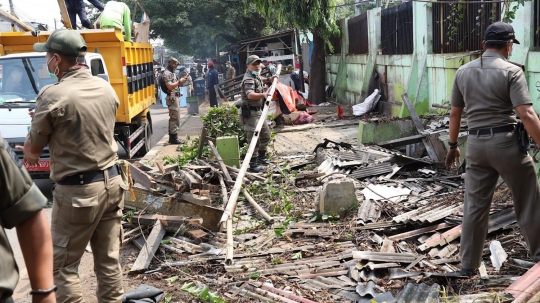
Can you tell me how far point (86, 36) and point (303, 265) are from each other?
21.0 feet

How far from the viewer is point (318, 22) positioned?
1866cm

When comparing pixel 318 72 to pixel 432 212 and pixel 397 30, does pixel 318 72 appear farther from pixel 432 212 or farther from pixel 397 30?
pixel 432 212

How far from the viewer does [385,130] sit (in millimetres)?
10328

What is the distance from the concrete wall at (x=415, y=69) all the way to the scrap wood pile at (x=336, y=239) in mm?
2123

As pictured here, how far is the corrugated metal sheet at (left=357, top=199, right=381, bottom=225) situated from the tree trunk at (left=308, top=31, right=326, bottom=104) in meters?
14.0

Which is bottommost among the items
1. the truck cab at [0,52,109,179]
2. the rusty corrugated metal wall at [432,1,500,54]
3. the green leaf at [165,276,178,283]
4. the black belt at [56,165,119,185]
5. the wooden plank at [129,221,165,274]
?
the green leaf at [165,276,178,283]

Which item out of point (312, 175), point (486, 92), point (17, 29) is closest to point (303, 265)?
point (486, 92)

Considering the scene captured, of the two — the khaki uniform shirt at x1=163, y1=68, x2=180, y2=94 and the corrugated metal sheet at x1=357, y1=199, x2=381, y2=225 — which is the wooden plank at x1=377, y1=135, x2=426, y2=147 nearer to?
the corrugated metal sheet at x1=357, y1=199, x2=381, y2=225

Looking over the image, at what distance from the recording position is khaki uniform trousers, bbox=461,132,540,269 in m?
4.52

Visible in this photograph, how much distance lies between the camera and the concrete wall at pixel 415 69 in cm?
837

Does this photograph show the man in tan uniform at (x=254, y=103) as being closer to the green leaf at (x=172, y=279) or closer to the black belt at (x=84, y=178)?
the green leaf at (x=172, y=279)

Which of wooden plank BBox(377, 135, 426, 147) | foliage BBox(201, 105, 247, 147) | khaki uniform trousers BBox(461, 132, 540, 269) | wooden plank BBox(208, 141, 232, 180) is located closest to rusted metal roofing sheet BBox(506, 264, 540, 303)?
khaki uniform trousers BBox(461, 132, 540, 269)

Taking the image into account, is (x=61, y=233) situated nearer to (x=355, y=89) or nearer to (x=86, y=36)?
(x=86, y=36)

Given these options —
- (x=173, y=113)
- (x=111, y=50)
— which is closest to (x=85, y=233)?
(x=111, y=50)
